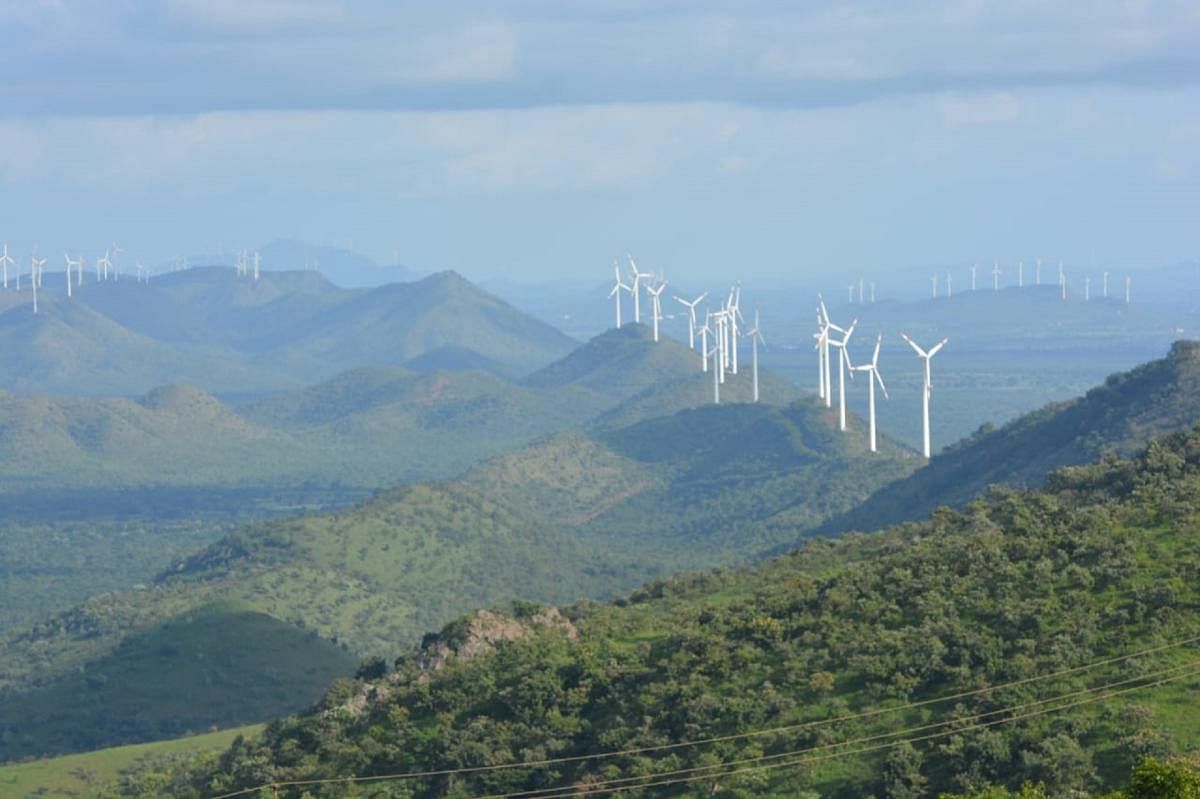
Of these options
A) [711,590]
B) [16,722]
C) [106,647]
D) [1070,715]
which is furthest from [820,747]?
[106,647]

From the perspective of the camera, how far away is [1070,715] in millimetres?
67562

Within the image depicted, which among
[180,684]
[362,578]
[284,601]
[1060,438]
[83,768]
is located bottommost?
[180,684]

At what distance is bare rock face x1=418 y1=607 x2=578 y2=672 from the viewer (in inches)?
3484

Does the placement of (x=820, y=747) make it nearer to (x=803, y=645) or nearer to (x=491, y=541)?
(x=803, y=645)

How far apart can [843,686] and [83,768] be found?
48.7m

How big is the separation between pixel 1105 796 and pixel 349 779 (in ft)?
111

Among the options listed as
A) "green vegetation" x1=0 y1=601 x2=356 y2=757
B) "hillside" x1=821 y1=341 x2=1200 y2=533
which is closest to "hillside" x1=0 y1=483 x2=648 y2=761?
"green vegetation" x1=0 y1=601 x2=356 y2=757

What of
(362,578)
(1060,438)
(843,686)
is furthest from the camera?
(362,578)

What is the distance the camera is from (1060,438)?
164m

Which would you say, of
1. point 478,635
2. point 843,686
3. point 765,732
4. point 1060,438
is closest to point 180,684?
point 478,635

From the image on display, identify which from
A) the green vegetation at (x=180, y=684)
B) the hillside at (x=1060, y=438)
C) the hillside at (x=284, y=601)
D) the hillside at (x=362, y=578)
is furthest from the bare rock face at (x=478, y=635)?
the hillside at (x=1060, y=438)

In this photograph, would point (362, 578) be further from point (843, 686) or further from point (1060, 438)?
point (843, 686)

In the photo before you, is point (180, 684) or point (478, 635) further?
point (180, 684)

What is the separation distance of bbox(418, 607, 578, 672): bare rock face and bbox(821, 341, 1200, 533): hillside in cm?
6679
